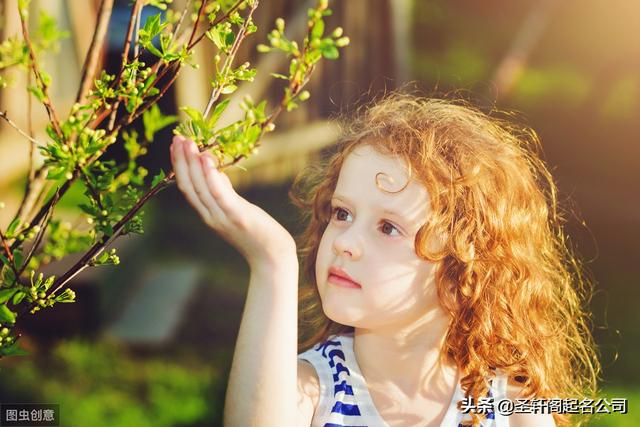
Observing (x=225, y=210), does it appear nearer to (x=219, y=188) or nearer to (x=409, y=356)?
(x=219, y=188)

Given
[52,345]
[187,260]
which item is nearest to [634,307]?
[187,260]

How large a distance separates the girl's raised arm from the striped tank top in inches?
12.0

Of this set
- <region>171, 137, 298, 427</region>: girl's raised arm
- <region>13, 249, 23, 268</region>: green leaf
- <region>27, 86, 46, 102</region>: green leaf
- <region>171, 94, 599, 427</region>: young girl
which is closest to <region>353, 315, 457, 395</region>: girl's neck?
<region>171, 94, 599, 427</region>: young girl

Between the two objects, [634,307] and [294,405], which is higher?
[634,307]

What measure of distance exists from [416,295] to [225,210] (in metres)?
0.62

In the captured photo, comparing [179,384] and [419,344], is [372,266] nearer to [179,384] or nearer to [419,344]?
[419,344]

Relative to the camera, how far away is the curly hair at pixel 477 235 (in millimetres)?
1906

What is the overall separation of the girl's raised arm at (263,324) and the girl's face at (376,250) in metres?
0.23

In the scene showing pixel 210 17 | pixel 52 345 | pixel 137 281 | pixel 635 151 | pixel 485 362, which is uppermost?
pixel 635 151

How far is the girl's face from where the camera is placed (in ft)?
5.82

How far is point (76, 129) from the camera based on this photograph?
4.14 ft

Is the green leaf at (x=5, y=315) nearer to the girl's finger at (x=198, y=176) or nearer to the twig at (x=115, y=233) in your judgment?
the twig at (x=115, y=233)

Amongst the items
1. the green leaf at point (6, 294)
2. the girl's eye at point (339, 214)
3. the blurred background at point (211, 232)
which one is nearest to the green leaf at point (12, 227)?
the green leaf at point (6, 294)

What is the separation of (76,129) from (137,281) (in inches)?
165
